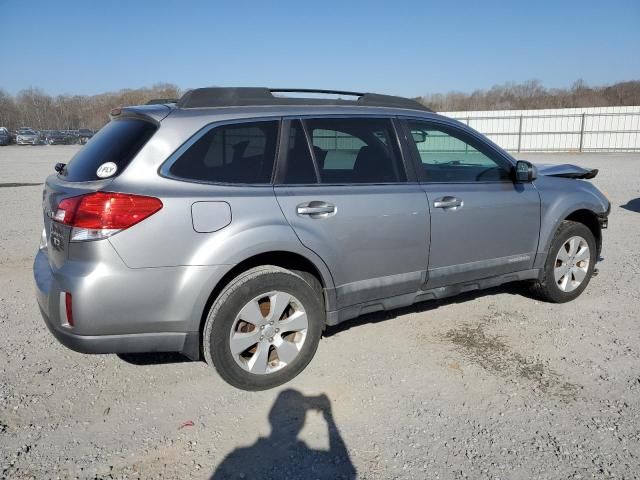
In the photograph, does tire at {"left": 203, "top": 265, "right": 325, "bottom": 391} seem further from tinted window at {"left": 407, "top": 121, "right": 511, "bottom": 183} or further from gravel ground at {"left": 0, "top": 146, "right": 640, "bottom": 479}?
tinted window at {"left": 407, "top": 121, "right": 511, "bottom": 183}

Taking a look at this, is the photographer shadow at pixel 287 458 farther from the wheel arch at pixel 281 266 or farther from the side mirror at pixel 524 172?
the side mirror at pixel 524 172

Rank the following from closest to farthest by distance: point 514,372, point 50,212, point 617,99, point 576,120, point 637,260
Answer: point 50,212
point 514,372
point 637,260
point 576,120
point 617,99

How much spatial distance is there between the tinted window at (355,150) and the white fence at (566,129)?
99.7 feet

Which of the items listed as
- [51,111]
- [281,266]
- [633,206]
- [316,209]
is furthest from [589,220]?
[51,111]

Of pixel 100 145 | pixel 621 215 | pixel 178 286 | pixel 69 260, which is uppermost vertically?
pixel 100 145

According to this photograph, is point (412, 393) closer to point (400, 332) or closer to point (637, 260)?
point (400, 332)

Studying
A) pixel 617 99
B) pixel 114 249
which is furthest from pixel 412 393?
pixel 617 99

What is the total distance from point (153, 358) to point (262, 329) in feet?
3.43

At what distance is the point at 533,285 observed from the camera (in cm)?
479

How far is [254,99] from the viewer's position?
11.0 feet

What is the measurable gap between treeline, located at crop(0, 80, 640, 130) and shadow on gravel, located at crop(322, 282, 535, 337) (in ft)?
117

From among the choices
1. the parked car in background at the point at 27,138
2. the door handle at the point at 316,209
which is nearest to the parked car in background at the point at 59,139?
the parked car in background at the point at 27,138

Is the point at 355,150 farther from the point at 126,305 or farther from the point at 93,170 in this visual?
the point at 126,305

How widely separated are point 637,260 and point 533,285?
96.5 inches
